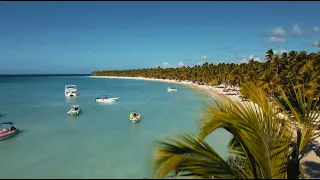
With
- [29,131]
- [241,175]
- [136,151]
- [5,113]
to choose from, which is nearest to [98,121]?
[29,131]

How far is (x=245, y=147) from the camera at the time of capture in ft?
13.0

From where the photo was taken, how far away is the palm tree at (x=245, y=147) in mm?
3271

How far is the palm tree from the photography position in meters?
3.27

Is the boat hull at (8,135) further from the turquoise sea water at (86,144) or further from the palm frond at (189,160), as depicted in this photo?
the palm frond at (189,160)

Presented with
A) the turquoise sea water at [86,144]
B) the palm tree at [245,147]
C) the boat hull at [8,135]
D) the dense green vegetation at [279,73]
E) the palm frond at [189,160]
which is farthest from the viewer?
the boat hull at [8,135]

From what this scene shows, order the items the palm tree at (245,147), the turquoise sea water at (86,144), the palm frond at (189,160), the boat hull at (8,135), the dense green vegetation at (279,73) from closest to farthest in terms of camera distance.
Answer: the palm frond at (189,160)
the palm tree at (245,147)
the turquoise sea water at (86,144)
the dense green vegetation at (279,73)
the boat hull at (8,135)

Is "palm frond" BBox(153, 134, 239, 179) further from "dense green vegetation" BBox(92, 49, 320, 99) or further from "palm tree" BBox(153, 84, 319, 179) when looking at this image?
"dense green vegetation" BBox(92, 49, 320, 99)

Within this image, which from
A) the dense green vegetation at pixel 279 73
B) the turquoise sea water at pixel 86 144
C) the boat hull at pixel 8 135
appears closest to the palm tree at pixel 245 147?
the dense green vegetation at pixel 279 73

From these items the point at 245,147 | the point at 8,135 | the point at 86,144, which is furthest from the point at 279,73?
the point at 245,147

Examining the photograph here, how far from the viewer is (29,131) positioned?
31688 mm

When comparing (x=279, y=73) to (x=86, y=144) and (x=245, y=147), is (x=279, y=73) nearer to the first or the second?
(x=86, y=144)

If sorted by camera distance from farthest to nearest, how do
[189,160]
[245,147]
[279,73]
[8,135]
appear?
[279,73] → [8,135] → [245,147] → [189,160]

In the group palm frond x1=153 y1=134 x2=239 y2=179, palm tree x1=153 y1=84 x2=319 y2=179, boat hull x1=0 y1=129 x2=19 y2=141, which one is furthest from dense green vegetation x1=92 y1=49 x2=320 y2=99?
boat hull x1=0 y1=129 x2=19 y2=141

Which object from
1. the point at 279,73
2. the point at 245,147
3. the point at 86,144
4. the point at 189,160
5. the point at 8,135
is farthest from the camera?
the point at 279,73
